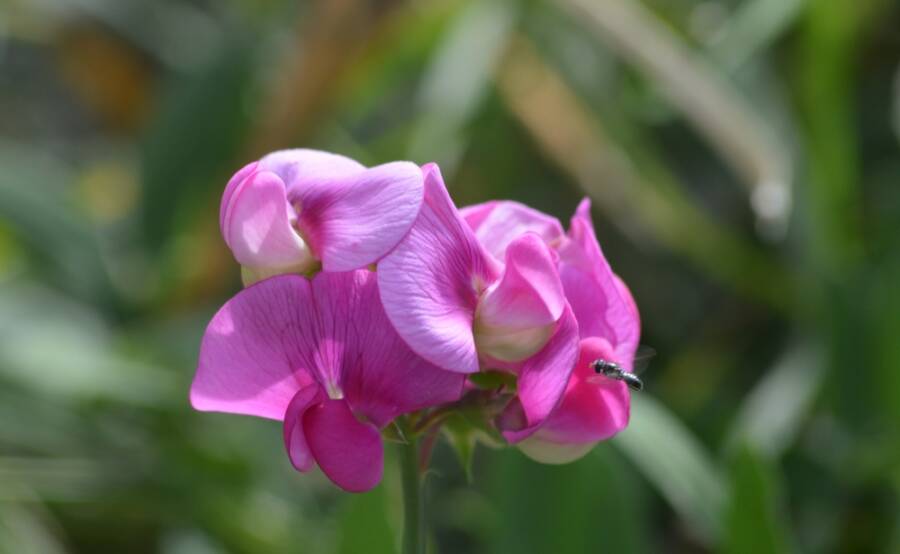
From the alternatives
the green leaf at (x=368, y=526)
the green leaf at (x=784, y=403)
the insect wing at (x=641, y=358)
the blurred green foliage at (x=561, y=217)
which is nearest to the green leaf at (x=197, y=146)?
the blurred green foliage at (x=561, y=217)

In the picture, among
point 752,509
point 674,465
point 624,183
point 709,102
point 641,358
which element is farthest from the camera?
point 624,183

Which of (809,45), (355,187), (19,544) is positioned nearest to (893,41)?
(809,45)

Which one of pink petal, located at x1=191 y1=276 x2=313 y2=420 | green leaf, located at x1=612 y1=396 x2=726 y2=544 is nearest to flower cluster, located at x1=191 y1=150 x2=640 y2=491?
pink petal, located at x1=191 y1=276 x2=313 y2=420

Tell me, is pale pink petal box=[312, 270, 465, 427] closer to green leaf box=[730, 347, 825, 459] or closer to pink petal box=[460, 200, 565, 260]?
pink petal box=[460, 200, 565, 260]

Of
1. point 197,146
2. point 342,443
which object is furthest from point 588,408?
point 197,146

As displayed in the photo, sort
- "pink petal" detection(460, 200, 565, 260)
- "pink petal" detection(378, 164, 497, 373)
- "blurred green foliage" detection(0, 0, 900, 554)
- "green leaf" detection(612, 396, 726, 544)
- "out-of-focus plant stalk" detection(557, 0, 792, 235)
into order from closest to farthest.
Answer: "pink petal" detection(378, 164, 497, 373)
"pink petal" detection(460, 200, 565, 260)
"green leaf" detection(612, 396, 726, 544)
"blurred green foliage" detection(0, 0, 900, 554)
"out-of-focus plant stalk" detection(557, 0, 792, 235)

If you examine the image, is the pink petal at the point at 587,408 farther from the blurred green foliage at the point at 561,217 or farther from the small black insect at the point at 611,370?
the blurred green foliage at the point at 561,217

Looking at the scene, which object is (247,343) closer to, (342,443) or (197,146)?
(342,443)
